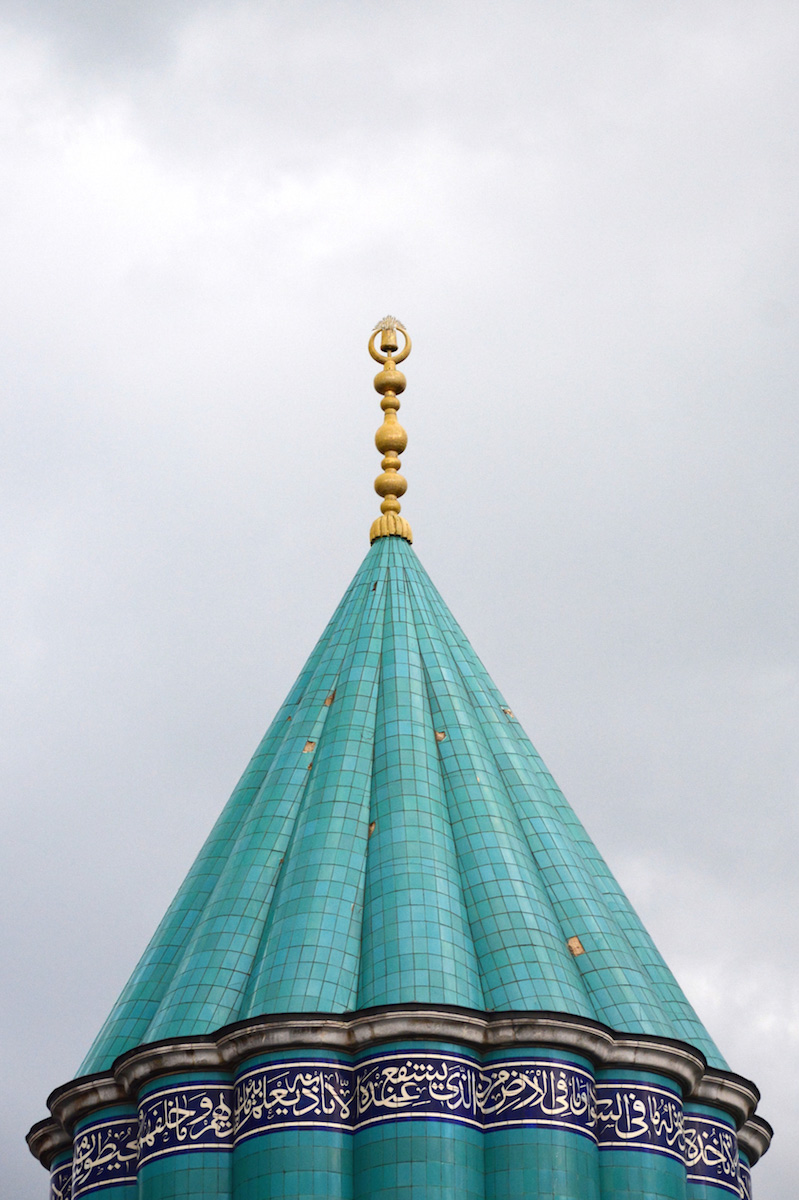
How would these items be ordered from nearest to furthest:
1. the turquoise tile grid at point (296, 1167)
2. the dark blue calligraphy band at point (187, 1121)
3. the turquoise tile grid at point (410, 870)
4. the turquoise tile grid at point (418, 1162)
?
the turquoise tile grid at point (418, 1162)
the turquoise tile grid at point (296, 1167)
the dark blue calligraphy band at point (187, 1121)
the turquoise tile grid at point (410, 870)

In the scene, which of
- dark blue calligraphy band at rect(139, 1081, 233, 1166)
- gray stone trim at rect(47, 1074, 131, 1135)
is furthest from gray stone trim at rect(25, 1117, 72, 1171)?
dark blue calligraphy band at rect(139, 1081, 233, 1166)

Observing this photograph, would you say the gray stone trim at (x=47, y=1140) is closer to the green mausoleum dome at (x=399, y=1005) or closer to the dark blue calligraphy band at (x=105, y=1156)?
the green mausoleum dome at (x=399, y=1005)

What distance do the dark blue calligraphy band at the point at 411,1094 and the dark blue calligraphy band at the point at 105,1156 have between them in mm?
1718

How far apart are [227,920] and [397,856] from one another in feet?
6.49

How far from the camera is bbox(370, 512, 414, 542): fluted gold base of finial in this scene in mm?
25672

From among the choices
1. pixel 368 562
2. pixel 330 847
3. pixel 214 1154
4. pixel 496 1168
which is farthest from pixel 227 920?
pixel 368 562

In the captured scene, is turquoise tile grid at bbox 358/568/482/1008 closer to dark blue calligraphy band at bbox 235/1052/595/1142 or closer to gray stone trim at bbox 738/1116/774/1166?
dark blue calligraphy band at bbox 235/1052/595/1142

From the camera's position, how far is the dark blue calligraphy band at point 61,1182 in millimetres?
21250

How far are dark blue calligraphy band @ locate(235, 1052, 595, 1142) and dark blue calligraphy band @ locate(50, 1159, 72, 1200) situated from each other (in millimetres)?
3244

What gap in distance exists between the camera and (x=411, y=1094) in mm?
18703

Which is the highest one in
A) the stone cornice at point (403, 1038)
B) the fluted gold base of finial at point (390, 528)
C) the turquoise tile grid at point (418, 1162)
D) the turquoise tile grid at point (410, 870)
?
the fluted gold base of finial at point (390, 528)

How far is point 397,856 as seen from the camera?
2095cm

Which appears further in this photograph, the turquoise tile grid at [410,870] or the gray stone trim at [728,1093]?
the gray stone trim at [728,1093]

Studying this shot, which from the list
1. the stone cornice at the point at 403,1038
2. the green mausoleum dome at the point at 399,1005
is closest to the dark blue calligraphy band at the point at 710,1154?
the green mausoleum dome at the point at 399,1005
